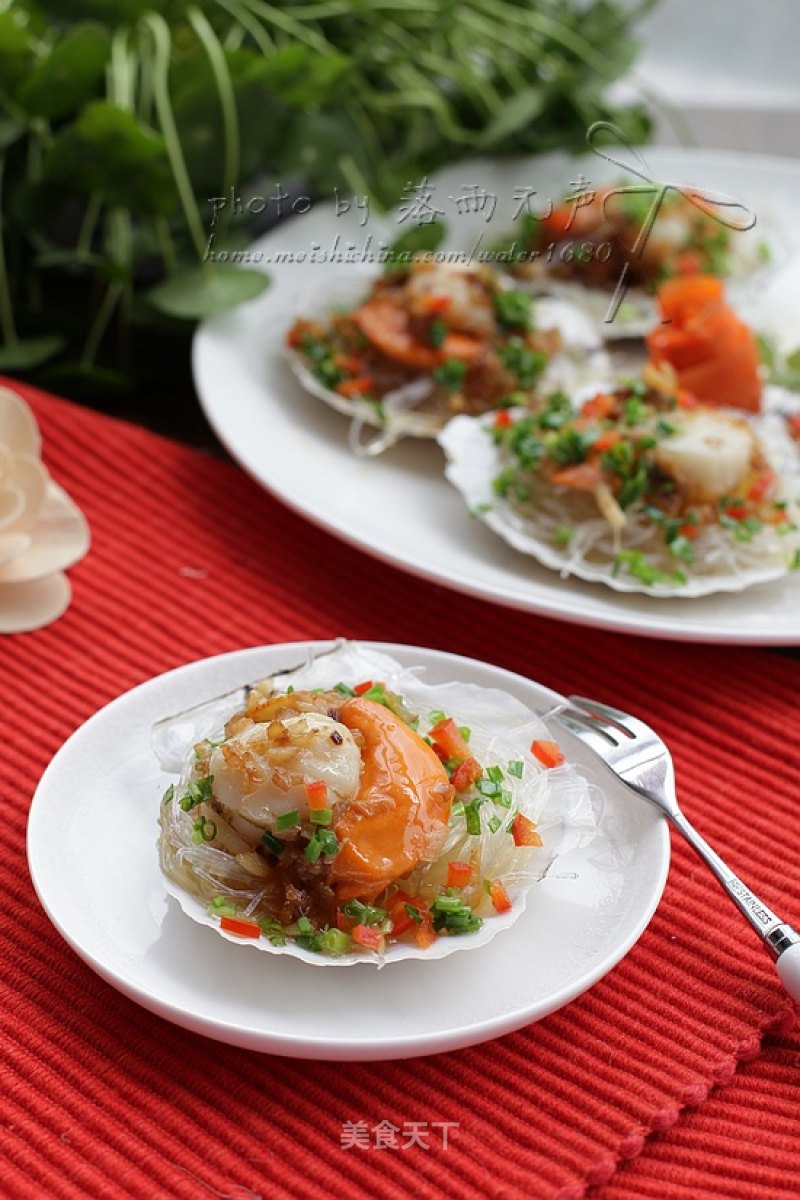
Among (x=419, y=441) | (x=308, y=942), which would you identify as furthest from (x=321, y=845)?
(x=419, y=441)

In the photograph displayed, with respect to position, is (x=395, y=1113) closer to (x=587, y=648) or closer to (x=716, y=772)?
(x=716, y=772)

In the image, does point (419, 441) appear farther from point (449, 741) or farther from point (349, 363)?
point (449, 741)

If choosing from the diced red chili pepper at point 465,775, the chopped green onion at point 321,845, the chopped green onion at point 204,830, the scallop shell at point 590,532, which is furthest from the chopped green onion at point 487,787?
the scallop shell at point 590,532

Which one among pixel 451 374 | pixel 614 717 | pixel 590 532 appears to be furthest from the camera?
pixel 451 374

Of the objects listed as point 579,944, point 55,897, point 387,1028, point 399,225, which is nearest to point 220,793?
point 55,897

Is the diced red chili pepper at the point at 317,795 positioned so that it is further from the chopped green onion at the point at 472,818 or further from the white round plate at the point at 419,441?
the white round plate at the point at 419,441
